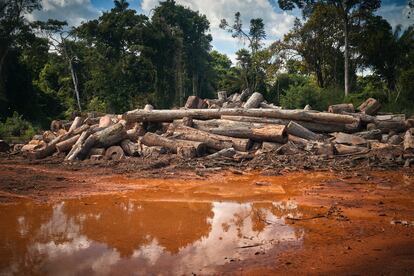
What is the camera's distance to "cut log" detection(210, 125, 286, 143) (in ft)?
34.7

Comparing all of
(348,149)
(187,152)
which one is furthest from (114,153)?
(348,149)

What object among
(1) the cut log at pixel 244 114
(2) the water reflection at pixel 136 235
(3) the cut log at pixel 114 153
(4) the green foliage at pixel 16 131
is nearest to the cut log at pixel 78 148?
(3) the cut log at pixel 114 153

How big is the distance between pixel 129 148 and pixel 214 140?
2773 mm

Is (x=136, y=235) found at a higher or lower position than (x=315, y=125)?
lower

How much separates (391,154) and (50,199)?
8.57m

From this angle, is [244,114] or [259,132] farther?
[244,114]

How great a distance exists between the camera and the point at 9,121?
19703 millimetres

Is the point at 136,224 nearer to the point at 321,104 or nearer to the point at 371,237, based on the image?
the point at 371,237

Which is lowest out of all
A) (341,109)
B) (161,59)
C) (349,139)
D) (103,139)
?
(349,139)

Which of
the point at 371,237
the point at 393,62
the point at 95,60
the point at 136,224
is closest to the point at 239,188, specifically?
the point at 136,224

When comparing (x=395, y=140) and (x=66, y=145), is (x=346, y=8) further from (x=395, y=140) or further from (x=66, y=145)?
(x=66, y=145)

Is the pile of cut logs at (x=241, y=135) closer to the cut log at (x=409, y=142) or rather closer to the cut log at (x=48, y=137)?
the cut log at (x=409, y=142)

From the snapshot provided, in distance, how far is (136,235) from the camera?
4.41 meters

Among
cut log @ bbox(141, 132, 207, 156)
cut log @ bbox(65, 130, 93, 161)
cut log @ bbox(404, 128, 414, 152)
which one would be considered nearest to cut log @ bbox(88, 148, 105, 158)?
cut log @ bbox(65, 130, 93, 161)
